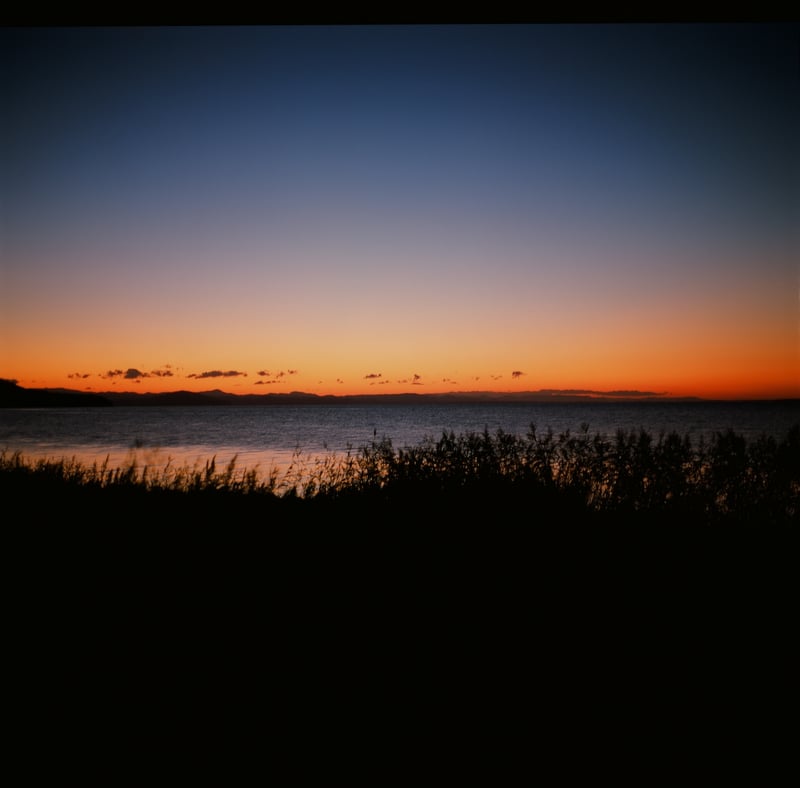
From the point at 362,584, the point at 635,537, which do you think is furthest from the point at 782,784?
the point at 635,537

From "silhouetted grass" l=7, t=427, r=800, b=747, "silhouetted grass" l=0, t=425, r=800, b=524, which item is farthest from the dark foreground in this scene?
"silhouetted grass" l=0, t=425, r=800, b=524

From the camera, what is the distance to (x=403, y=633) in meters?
3.71

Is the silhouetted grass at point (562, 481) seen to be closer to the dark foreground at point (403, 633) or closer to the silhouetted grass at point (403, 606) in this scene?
the silhouetted grass at point (403, 606)

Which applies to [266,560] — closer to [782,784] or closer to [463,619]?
[463,619]

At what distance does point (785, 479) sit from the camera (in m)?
8.15

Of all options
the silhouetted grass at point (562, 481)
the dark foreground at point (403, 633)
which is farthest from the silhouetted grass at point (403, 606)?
the silhouetted grass at point (562, 481)

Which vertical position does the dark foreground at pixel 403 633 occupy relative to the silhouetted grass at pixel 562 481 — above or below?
below

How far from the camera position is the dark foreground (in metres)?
2.83

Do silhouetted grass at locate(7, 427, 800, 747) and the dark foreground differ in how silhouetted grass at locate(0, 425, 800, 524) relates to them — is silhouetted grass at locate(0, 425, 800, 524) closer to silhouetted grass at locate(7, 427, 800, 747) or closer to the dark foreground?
silhouetted grass at locate(7, 427, 800, 747)

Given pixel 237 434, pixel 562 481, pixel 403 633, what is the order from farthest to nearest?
pixel 237 434 < pixel 562 481 < pixel 403 633

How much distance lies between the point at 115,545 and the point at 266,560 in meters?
1.59

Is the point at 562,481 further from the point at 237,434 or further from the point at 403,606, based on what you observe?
the point at 237,434

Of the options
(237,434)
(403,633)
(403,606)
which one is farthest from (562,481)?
(237,434)

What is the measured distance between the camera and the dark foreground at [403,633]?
2.83m
